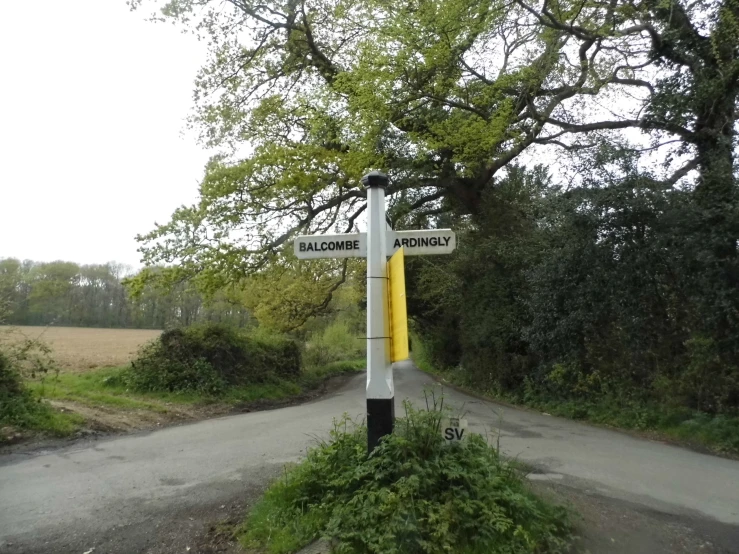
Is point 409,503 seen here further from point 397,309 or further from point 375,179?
point 375,179

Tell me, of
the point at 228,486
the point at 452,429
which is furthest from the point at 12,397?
the point at 452,429

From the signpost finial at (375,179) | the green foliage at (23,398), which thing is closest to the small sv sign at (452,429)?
the signpost finial at (375,179)

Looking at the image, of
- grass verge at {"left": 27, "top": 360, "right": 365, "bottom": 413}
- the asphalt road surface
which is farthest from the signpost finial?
grass verge at {"left": 27, "top": 360, "right": 365, "bottom": 413}

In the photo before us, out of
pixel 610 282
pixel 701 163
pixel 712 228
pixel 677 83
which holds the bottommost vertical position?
pixel 610 282

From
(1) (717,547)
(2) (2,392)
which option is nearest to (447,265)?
(2) (2,392)

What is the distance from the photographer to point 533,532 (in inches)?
163

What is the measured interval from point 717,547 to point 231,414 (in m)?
10.1

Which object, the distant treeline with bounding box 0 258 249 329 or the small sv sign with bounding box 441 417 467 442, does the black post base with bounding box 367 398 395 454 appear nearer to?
the small sv sign with bounding box 441 417 467 442

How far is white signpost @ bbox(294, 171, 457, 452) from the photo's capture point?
480 centimetres

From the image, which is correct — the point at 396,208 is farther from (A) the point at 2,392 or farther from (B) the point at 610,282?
(A) the point at 2,392

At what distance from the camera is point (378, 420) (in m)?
4.79

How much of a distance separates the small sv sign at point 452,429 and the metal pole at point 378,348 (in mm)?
446

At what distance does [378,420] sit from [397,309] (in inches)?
38.2

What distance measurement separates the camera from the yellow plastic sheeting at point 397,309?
4570mm
